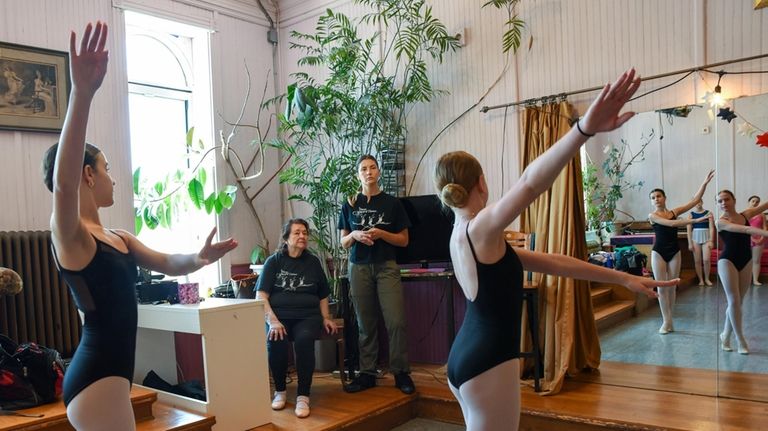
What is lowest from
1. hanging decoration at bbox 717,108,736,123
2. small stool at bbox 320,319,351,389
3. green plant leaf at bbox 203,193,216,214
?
small stool at bbox 320,319,351,389

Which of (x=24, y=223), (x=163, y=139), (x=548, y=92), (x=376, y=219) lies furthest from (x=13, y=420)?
(x=548, y=92)

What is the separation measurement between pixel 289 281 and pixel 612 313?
2.21 metres

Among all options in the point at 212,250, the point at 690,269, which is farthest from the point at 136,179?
the point at 690,269

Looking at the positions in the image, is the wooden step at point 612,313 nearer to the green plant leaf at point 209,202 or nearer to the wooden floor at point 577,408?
the wooden floor at point 577,408

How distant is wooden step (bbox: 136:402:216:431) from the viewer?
3.05m

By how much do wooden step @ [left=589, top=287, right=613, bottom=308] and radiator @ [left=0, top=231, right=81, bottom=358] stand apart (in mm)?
3416

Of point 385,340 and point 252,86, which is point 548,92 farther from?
point 252,86

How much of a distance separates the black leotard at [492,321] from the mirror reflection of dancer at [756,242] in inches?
99.1

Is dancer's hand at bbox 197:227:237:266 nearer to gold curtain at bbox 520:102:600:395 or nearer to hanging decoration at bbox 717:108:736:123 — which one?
gold curtain at bbox 520:102:600:395

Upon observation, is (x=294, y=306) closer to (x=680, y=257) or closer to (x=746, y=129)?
(x=680, y=257)

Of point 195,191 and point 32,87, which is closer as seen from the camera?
point 32,87

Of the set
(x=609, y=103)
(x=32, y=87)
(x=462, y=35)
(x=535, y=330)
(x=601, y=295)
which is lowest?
(x=535, y=330)

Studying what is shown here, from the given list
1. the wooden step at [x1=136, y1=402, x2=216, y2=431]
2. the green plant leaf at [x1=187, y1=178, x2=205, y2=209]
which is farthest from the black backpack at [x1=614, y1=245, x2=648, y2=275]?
the green plant leaf at [x1=187, y1=178, x2=205, y2=209]

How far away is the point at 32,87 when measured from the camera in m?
3.76
